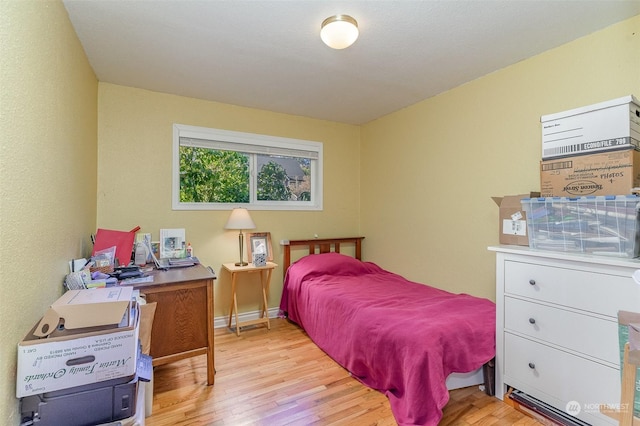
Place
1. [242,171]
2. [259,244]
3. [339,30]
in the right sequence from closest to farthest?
[339,30] → [259,244] → [242,171]

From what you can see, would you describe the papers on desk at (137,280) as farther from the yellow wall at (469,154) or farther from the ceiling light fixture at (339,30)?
the yellow wall at (469,154)

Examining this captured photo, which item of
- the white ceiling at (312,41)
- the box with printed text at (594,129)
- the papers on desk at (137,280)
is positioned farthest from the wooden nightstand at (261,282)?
the box with printed text at (594,129)

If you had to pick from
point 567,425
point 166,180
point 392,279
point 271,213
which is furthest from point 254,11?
point 567,425

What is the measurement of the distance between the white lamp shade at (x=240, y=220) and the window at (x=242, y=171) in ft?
0.70

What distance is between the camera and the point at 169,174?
9.86 feet

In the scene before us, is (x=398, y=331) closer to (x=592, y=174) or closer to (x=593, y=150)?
(x=592, y=174)

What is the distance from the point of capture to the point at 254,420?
1779 millimetres

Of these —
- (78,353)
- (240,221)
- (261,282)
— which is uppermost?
(240,221)

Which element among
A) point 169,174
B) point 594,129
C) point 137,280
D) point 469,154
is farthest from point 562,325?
point 169,174

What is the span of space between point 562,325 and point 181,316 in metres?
2.32

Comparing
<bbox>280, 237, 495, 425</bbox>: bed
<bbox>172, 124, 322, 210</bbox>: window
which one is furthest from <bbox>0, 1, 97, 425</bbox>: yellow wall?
<bbox>280, 237, 495, 425</bbox>: bed

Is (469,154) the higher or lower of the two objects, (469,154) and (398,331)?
the higher

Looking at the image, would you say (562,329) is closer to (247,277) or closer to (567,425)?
(567,425)

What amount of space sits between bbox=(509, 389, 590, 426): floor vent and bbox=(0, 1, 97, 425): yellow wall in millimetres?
2398
